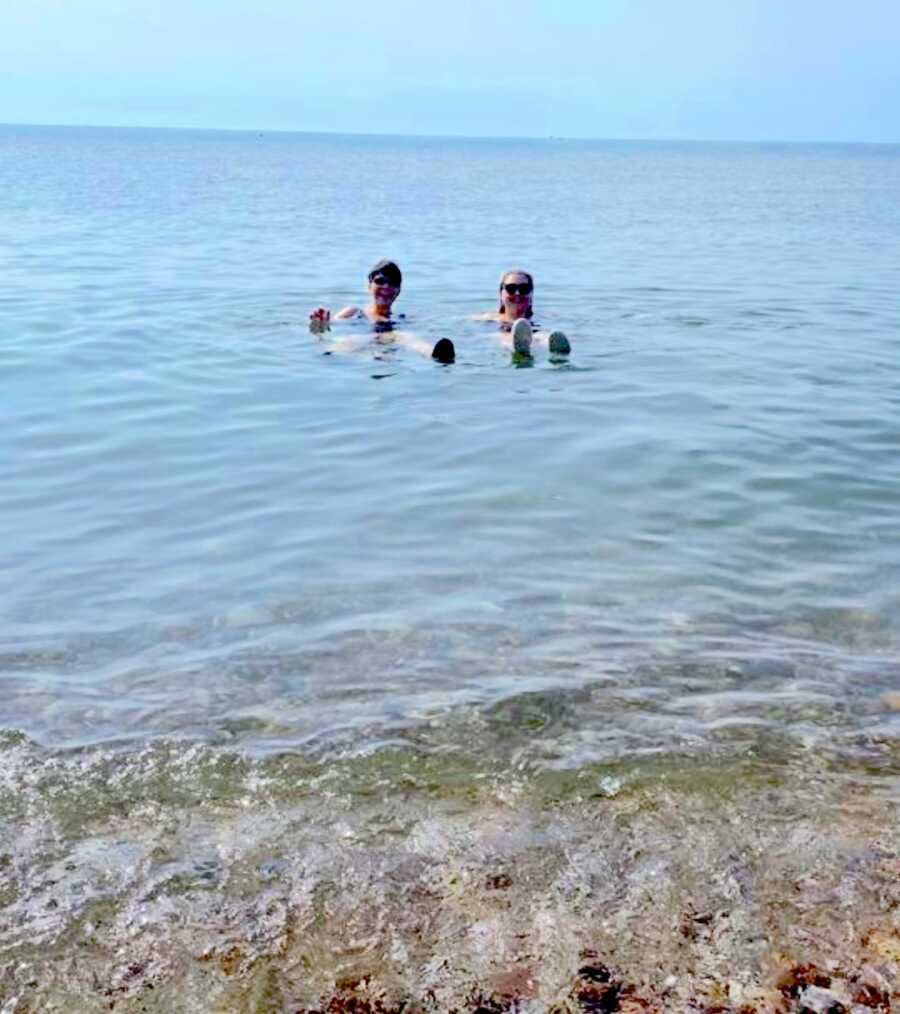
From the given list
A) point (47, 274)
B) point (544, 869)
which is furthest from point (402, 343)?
point (544, 869)

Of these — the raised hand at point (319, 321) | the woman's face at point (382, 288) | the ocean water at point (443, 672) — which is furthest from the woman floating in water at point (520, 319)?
the raised hand at point (319, 321)

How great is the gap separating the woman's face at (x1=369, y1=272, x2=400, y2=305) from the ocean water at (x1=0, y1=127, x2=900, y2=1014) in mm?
1178

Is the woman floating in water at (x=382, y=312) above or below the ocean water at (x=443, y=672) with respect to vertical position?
above

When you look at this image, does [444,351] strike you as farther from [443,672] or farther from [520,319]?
[443,672]

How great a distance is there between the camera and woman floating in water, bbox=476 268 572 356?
14.0 m

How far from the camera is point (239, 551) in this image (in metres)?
7.86

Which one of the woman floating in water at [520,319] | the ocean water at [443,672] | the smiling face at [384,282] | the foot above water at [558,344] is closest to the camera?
the ocean water at [443,672]

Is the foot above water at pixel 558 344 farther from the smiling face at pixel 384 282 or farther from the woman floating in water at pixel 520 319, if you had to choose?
the smiling face at pixel 384 282

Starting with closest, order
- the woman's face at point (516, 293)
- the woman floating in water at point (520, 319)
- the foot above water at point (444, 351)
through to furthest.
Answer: the foot above water at point (444, 351) < the woman floating in water at point (520, 319) < the woman's face at point (516, 293)

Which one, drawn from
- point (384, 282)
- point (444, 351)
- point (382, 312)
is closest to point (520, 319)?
point (444, 351)

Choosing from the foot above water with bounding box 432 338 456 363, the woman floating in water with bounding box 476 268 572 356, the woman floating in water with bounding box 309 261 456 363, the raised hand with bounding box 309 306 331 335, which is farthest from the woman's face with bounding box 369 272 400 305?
the foot above water with bounding box 432 338 456 363

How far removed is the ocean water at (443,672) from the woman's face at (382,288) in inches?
46.4

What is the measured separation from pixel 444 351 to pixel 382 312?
2641 millimetres

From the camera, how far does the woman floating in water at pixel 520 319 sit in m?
14.0
